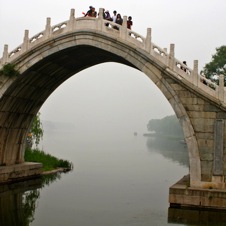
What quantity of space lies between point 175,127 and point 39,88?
4300 inches

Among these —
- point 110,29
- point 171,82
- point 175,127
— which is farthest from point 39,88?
point 175,127

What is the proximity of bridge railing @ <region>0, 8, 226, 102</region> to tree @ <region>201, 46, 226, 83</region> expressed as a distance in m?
16.3

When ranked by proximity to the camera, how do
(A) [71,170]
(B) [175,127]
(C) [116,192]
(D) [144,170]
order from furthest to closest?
(B) [175,127], (D) [144,170], (A) [71,170], (C) [116,192]

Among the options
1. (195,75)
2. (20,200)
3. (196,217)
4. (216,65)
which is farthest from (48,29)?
Answer: (216,65)

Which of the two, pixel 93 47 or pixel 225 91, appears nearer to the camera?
pixel 225 91

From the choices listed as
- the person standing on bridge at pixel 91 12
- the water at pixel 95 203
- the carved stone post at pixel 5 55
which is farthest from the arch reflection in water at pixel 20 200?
the person standing on bridge at pixel 91 12

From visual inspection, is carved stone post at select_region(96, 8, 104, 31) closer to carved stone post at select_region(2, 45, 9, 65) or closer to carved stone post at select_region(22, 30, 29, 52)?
carved stone post at select_region(22, 30, 29, 52)

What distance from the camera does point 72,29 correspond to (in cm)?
1680

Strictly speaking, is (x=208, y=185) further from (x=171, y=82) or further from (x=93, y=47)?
(x=93, y=47)

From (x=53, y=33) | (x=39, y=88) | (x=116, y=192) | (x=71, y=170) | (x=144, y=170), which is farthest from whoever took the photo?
(x=144, y=170)

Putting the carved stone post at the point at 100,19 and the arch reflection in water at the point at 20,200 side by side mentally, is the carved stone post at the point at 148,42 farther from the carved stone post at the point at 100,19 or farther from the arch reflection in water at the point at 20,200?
the arch reflection in water at the point at 20,200

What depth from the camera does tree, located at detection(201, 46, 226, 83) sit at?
104 ft

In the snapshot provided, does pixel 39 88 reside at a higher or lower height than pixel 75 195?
higher

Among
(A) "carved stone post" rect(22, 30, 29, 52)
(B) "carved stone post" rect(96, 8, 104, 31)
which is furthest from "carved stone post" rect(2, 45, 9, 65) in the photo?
(B) "carved stone post" rect(96, 8, 104, 31)
